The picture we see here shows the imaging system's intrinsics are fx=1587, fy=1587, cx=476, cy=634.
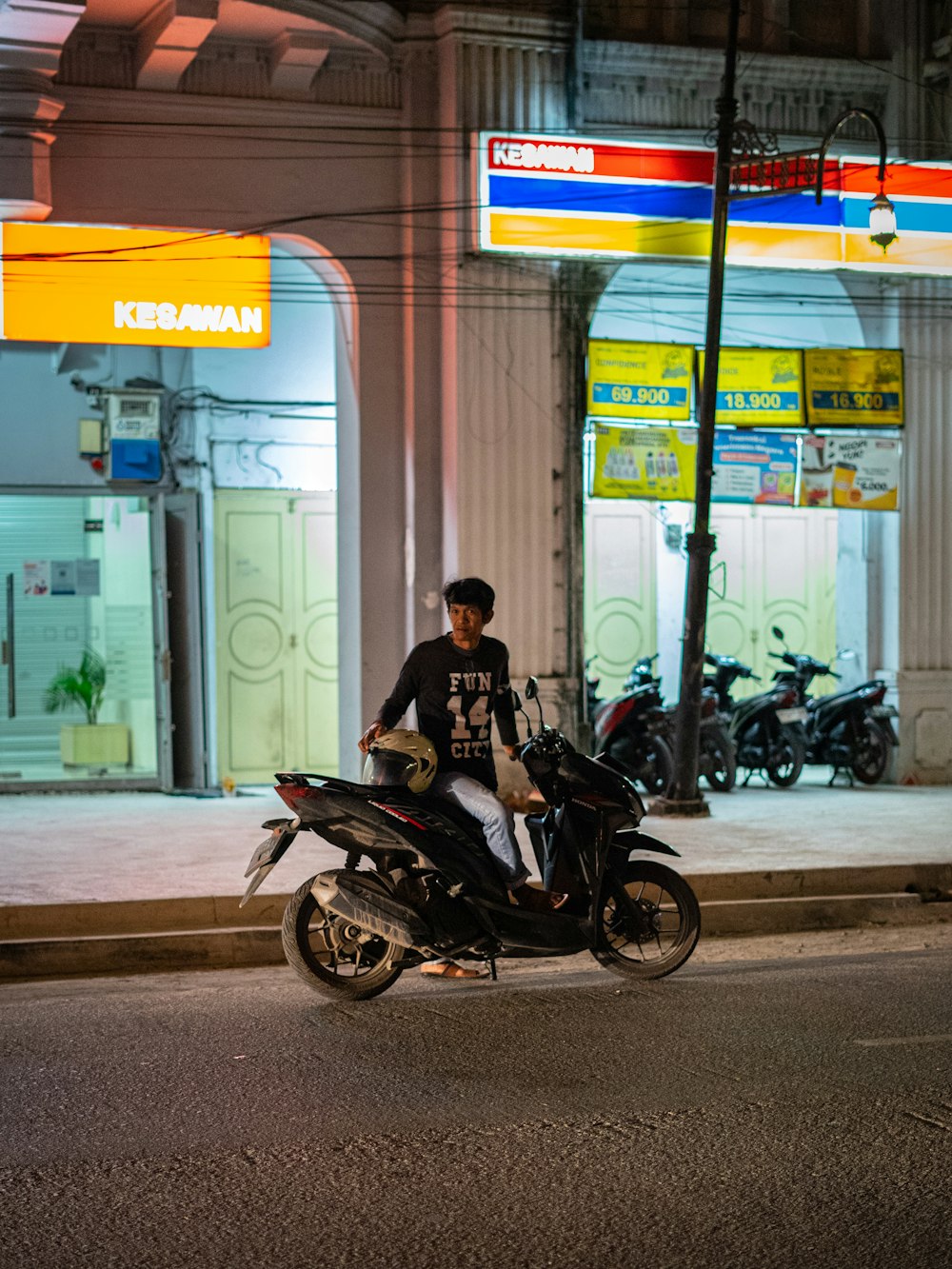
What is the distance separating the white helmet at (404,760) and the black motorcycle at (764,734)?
750cm

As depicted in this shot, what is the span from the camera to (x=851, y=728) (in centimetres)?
1452

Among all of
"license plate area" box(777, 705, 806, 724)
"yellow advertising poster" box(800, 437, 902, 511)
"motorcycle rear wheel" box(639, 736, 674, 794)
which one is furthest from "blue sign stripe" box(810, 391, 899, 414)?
"motorcycle rear wheel" box(639, 736, 674, 794)

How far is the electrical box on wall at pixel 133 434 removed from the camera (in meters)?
14.1

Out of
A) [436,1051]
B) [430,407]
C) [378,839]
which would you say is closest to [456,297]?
[430,407]

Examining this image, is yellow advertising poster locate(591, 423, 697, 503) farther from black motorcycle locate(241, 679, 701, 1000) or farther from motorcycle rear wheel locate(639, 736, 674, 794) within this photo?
black motorcycle locate(241, 679, 701, 1000)

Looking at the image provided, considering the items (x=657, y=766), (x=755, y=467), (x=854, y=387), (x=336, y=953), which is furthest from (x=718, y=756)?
(x=336, y=953)

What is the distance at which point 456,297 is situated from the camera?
13234 millimetres

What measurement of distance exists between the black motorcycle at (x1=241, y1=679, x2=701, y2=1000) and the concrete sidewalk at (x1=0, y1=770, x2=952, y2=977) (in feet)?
5.03

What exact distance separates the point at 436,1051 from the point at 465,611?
210 cm

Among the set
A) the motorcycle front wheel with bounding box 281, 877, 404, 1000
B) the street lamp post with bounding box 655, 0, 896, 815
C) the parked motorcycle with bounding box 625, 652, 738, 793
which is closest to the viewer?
the motorcycle front wheel with bounding box 281, 877, 404, 1000

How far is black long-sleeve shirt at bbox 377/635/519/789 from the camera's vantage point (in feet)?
24.0

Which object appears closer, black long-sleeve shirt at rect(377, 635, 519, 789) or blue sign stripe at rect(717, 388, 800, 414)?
black long-sleeve shirt at rect(377, 635, 519, 789)

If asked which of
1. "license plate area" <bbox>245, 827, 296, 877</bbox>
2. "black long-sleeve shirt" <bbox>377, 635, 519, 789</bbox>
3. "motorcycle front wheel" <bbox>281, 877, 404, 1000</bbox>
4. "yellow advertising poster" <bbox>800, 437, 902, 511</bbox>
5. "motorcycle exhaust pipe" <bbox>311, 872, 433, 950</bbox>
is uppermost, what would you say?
"yellow advertising poster" <bbox>800, 437, 902, 511</bbox>

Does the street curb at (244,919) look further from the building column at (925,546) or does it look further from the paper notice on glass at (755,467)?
the paper notice on glass at (755,467)
